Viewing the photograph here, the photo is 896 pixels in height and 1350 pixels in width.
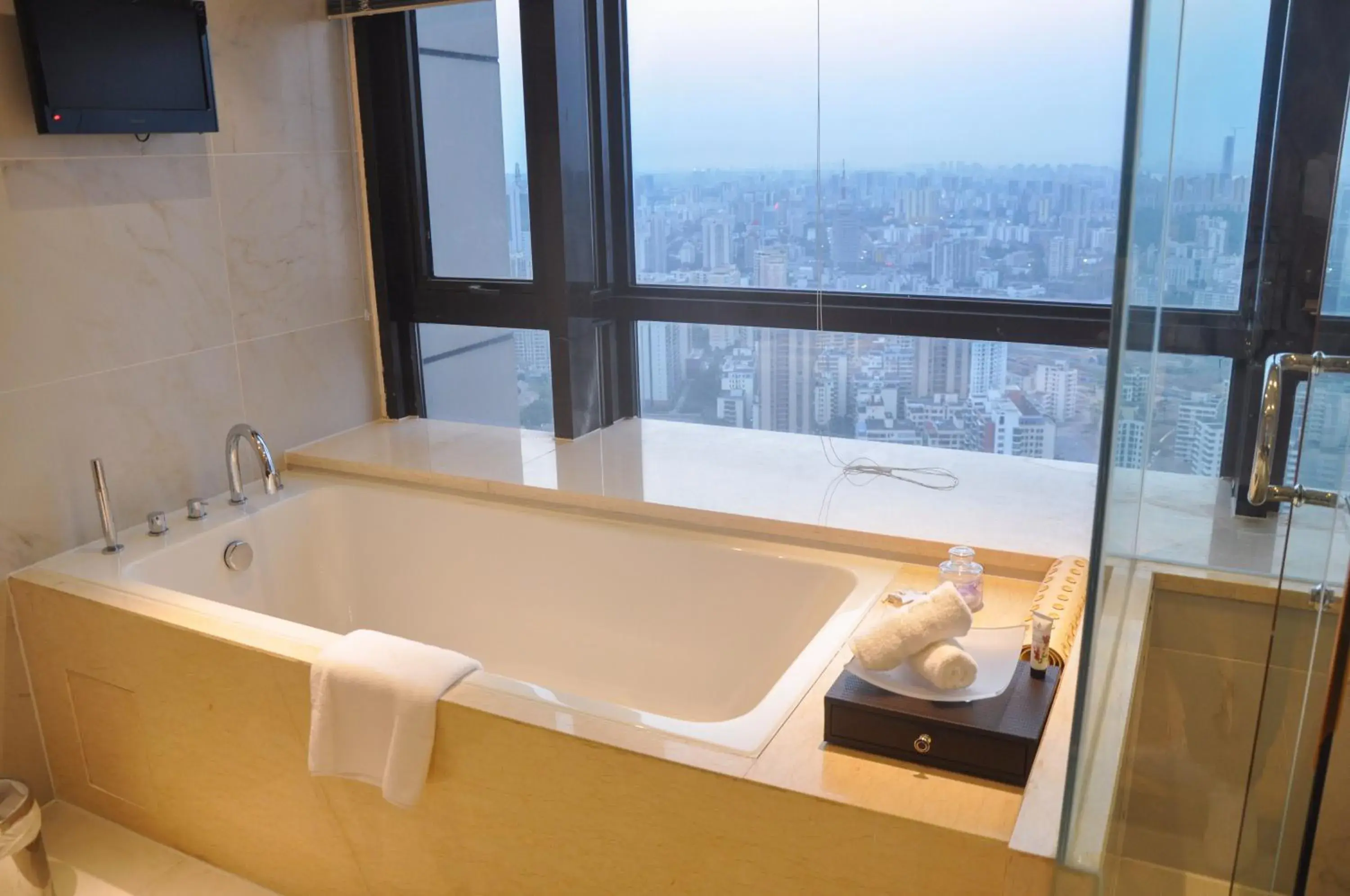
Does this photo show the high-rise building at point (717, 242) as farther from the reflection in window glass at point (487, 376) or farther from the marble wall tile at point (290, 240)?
the marble wall tile at point (290, 240)

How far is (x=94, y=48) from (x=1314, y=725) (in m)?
2.44

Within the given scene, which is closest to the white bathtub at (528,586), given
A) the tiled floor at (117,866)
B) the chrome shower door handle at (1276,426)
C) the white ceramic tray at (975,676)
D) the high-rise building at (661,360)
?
the white ceramic tray at (975,676)

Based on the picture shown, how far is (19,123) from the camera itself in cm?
219

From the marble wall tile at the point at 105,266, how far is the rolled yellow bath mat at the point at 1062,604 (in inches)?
78.9

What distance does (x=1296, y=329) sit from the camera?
1214 mm

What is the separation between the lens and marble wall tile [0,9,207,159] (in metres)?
2.15

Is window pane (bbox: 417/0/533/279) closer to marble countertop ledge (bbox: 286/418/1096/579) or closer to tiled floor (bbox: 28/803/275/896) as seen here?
marble countertop ledge (bbox: 286/418/1096/579)

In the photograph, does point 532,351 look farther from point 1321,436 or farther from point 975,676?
point 1321,436

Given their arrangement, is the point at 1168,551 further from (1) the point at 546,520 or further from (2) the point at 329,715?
(1) the point at 546,520

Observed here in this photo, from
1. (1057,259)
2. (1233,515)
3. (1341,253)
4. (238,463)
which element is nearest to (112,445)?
(238,463)

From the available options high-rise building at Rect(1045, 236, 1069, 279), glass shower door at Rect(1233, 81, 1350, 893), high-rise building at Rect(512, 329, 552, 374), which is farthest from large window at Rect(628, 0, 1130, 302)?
glass shower door at Rect(1233, 81, 1350, 893)

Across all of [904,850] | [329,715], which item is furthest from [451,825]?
[904,850]

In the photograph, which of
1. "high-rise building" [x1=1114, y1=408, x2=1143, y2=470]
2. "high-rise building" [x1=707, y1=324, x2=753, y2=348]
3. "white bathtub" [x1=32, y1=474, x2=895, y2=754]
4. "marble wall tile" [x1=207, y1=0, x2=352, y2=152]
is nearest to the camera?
"high-rise building" [x1=1114, y1=408, x2=1143, y2=470]

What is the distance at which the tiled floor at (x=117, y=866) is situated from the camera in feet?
7.07
